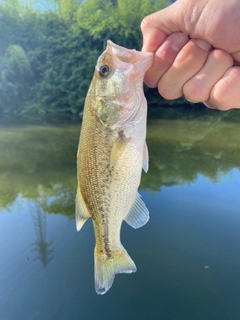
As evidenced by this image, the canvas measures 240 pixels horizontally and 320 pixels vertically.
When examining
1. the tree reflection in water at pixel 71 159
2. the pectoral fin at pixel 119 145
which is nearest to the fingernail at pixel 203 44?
the pectoral fin at pixel 119 145

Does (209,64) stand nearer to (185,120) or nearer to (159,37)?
(159,37)

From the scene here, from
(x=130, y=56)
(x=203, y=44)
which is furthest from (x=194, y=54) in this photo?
(x=130, y=56)

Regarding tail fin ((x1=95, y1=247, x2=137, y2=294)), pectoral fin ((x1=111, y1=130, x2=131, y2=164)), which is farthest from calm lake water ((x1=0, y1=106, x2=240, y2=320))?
pectoral fin ((x1=111, y1=130, x2=131, y2=164))

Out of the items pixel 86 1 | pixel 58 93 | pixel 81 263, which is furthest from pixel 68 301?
pixel 86 1

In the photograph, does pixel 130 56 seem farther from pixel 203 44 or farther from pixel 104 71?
pixel 203 44

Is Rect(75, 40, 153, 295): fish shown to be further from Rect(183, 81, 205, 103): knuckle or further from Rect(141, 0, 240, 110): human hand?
Rect(183, 81, 205, 103): knuckle

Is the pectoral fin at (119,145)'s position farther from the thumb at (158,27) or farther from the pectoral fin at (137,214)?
the thumb at (158,27)

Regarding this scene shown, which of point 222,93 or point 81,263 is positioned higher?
point 222,93
